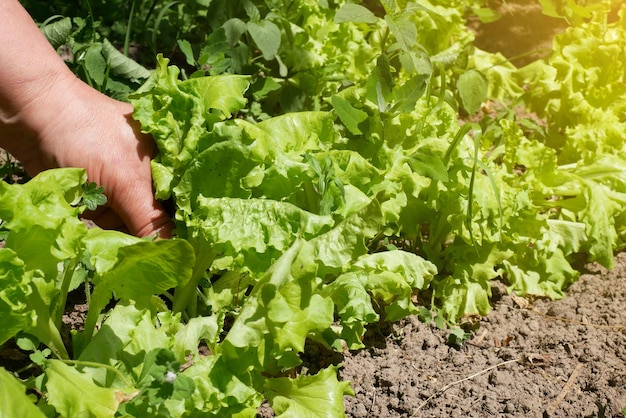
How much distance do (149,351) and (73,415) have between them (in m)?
0.21

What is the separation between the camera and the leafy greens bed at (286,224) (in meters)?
1.60

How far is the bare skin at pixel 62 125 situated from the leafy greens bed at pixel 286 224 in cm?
8

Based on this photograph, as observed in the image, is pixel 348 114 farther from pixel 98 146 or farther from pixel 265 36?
pixel 98 146

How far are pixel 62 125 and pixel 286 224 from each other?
67cm

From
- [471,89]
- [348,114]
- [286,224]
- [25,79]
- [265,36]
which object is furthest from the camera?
[471,89]

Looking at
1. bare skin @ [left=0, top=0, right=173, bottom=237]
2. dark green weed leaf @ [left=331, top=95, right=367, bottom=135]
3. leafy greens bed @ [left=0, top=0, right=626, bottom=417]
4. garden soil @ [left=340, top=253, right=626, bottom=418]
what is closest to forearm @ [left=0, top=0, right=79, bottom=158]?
bare skin @ [left=0, top=0, right=173, bottom=237]

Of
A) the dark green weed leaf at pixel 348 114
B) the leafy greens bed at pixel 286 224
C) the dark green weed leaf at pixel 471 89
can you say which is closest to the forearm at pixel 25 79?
the leafy greens bed at pixel 286 224

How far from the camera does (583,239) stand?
255 centimetres

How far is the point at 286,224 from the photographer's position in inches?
71.4

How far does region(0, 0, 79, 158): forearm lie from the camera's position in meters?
1.90

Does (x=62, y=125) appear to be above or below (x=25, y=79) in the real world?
below

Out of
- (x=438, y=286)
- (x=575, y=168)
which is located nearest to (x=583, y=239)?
(x=575, y=168)

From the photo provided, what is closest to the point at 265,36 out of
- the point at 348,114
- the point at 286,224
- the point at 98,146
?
the point at 348,114

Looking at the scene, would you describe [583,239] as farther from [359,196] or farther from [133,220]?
[133,220]
